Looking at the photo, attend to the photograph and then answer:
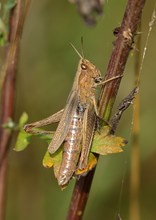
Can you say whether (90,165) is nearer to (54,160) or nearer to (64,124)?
(54,160)

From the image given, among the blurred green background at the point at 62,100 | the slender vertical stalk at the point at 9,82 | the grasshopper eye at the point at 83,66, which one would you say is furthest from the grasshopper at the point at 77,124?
the blurred green background at the point at 62,100

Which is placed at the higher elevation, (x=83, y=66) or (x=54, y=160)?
(x=83, y=66)

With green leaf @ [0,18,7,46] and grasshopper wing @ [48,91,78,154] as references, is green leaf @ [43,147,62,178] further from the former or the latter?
green leaf @ [0,18,7,46]

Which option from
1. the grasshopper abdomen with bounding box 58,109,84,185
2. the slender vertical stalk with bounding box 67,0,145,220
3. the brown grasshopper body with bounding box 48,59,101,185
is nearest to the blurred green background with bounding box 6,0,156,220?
the brown grasshopper body with bounding box 48,59,101,185

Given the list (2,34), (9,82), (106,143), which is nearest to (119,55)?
(106,143)

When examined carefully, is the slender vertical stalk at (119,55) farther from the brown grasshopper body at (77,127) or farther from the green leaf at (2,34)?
the green leaf at (2,34)
